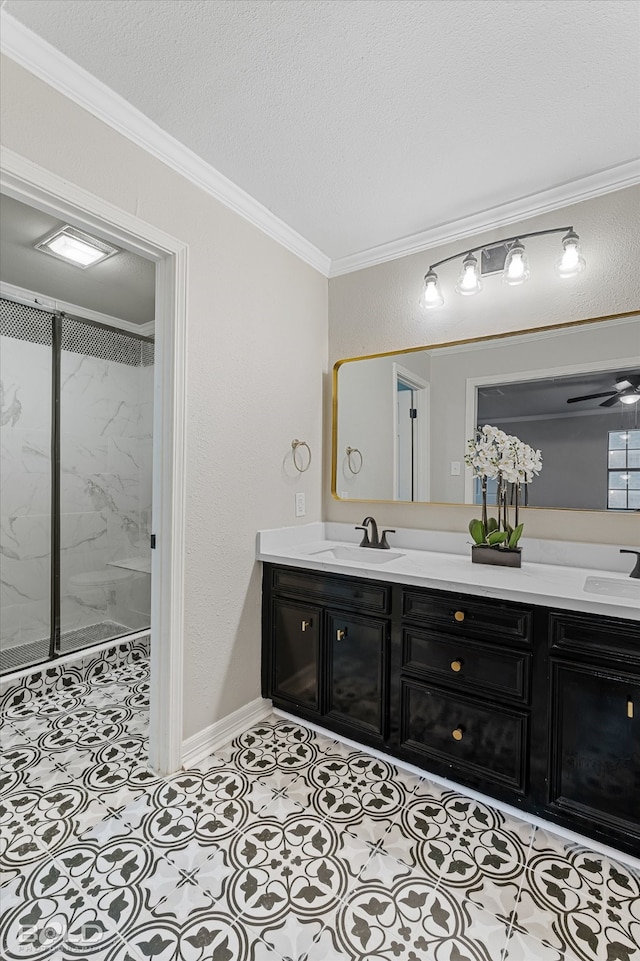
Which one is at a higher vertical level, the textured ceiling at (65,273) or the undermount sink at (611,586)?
the textured ceiling at (65,273)

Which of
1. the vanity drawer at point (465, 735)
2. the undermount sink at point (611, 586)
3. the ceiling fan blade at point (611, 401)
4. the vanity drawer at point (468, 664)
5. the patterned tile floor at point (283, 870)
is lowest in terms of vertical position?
the patterned tile floor at point (283, 870)

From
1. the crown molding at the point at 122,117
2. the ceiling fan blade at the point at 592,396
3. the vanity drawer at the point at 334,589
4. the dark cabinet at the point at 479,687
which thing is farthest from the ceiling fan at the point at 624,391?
the crown molding at the point at 122,117

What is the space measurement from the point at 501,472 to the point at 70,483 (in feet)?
8.79

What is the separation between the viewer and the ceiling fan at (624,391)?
6.40ft

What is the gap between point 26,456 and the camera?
2928mm

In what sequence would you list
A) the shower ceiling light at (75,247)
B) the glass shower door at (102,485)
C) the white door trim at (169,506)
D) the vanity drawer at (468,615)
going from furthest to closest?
1. the glass shower door at (102,485)
2. the shower ceiling light at (75,247)
3. the white door trim at (169,506)
4. the vanity drawer at (468,615)

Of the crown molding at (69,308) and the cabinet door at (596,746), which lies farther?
the crown molding at (69,308)

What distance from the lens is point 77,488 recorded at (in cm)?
316

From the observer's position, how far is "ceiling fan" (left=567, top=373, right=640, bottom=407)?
1.95 m

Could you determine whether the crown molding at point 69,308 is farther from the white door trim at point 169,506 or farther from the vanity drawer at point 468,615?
the vanity drawer at point 468,615

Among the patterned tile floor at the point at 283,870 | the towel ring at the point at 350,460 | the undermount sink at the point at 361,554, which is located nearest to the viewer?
the patterned tile floor at the point at 283,870

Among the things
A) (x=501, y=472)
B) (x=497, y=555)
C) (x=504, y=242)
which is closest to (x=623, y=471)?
(x=501, y=472)

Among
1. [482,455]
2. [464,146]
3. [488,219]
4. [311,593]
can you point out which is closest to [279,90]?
[464,146]

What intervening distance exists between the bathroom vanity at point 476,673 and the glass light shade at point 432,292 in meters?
1.27
